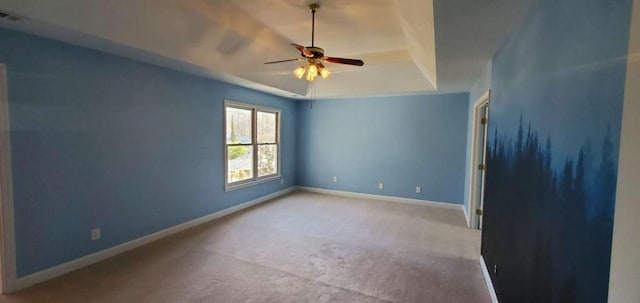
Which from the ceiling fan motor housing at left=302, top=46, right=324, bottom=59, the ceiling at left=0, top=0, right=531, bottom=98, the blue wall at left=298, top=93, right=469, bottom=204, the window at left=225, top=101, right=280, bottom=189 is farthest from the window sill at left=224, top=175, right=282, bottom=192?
the ceiling fan motor housing at left=302, top=46, right=324, bottom=59

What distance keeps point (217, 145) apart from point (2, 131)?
2511 mm

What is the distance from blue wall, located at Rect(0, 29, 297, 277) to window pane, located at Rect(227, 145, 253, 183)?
1.73 feet

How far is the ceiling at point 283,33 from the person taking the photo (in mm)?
2145

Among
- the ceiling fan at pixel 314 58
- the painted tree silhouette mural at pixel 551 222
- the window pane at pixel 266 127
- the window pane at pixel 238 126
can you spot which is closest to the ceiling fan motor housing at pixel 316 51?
the ceiling fan at pixel 314 58

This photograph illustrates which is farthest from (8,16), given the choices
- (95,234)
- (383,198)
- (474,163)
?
(383,198)

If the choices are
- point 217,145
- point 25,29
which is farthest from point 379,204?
point 25,29

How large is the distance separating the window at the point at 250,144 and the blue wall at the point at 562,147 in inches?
163

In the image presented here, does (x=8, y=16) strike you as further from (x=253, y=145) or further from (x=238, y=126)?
(x=253, y=145)

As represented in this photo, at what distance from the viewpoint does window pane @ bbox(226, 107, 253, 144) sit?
4984 millimetres

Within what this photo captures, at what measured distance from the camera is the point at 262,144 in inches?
229

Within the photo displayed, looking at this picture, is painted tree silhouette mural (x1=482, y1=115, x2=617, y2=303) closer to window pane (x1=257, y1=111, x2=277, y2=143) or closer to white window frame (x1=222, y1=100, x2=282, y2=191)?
white window frame (x1=222, y1=100, x2=282, y2=191)

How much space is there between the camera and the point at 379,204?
5750 mm

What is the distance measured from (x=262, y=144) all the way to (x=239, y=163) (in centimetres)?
75

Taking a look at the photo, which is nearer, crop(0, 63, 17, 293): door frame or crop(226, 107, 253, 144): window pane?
crop(0, 63, 17, 293): door frame
